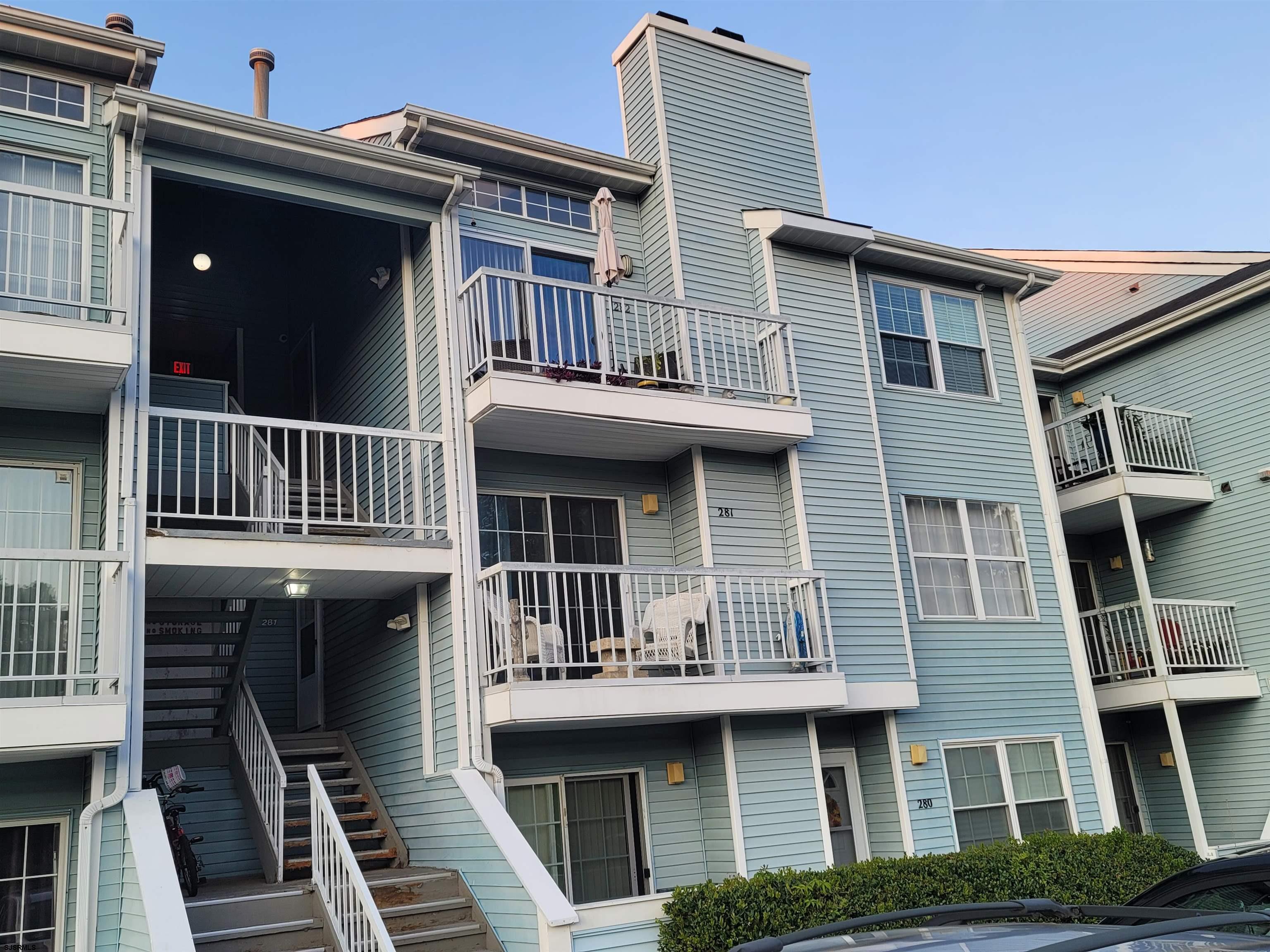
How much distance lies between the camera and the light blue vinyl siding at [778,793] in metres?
11.2

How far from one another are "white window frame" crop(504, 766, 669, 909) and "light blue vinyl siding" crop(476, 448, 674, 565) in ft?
7.65

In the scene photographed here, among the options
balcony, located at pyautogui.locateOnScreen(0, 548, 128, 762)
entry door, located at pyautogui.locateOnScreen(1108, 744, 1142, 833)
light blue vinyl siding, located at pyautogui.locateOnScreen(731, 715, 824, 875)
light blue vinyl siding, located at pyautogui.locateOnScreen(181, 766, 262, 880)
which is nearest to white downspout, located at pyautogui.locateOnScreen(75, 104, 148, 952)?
balcony, located at pyautogui.locateOnScreen(0, 548, 128, 762)

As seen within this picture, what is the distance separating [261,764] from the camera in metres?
11.4

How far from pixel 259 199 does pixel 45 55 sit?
364cm

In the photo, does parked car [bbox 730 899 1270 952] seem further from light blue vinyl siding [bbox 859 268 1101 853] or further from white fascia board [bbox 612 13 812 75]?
white fascia board [bbox 612 13 812 75]

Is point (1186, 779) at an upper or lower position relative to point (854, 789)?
lower

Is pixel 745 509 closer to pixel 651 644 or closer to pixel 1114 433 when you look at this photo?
pixel 651 644

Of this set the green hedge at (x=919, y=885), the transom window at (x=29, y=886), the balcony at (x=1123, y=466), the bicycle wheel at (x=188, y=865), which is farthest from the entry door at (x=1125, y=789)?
the transom window at (x=29, y=886)

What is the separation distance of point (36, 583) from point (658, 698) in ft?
18.2

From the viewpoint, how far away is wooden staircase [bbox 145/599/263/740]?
11.2 meters

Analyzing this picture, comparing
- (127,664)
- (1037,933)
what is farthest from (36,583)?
(1037,933)

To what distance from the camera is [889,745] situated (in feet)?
41.4

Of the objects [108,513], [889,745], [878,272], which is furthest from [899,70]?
[108,513]

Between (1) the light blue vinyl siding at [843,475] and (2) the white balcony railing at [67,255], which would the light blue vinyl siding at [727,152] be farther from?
(2) the white balcony railing at [67,255]
